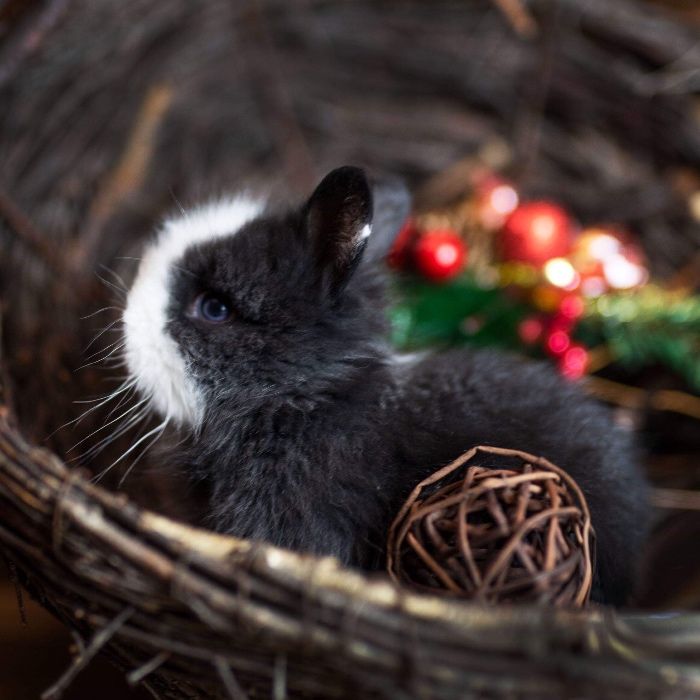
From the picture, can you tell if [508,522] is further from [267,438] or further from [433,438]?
[267,438]

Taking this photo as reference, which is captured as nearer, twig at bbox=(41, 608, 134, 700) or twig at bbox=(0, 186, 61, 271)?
twig at bbox=(41, 608, 134, 700)

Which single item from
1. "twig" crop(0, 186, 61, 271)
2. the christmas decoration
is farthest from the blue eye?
A: "twig" crop(0, 186, 61, 271)

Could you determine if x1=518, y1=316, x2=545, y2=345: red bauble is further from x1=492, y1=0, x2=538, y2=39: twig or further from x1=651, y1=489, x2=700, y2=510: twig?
x1=492, y1=0, x2=538, y2=39: twig

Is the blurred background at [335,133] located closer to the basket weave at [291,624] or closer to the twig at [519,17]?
the twig at [519,17]

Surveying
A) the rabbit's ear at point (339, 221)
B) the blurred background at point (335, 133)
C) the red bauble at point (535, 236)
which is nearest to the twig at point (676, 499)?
the blurred background at point (335, 133)

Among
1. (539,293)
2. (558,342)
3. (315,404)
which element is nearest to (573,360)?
(558,342)

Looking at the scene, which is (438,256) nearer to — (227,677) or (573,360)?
(573,360)
